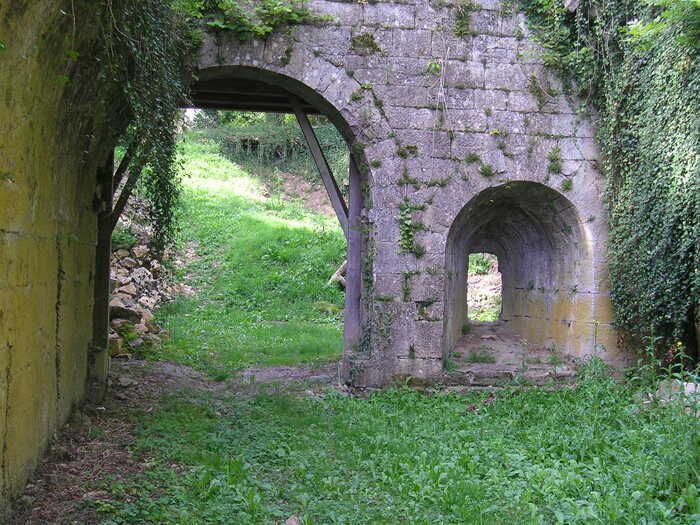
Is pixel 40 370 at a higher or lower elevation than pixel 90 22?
lower

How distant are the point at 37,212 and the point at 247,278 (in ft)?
38.7

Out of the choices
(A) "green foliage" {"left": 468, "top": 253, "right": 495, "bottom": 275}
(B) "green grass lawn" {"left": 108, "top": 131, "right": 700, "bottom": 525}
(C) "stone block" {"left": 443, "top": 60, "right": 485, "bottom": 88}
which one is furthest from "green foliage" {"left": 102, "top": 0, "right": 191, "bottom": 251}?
(A) "green foliage" {"left": 468, "top": 253, "right": 495, "bottom": 275}

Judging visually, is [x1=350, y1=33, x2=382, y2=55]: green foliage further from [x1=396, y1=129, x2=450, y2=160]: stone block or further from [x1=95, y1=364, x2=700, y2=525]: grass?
[x1=95, y1=364, x2=700, y2=525]: grass

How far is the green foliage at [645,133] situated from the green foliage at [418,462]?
1106mm

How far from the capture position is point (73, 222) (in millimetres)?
5457

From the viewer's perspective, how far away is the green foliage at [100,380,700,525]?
3875 mm

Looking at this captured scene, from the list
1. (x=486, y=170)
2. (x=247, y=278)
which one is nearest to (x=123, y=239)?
(x=247, y=278)

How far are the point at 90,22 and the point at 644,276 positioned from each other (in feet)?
18.4

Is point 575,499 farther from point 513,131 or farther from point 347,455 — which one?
point 513,131

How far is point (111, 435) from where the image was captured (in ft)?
18.0

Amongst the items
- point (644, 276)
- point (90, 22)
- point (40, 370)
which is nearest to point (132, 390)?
point (40, 370)

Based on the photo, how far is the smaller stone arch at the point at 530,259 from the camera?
7.79m

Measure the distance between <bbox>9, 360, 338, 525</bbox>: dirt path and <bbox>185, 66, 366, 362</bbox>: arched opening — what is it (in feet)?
3.79

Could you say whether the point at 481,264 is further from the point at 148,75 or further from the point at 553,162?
the point at 148,75
